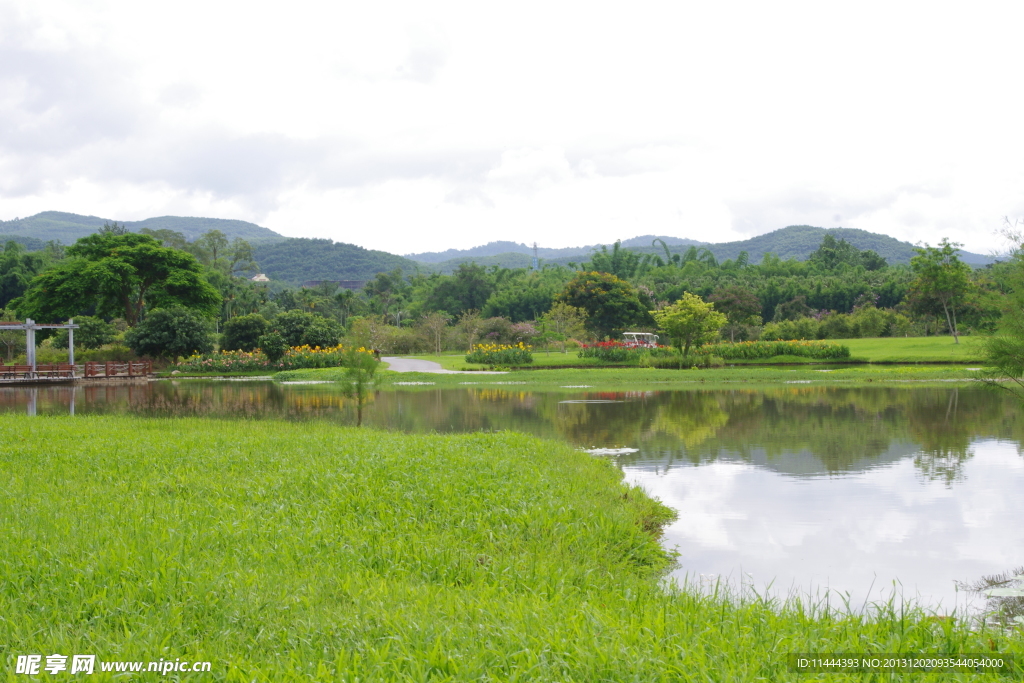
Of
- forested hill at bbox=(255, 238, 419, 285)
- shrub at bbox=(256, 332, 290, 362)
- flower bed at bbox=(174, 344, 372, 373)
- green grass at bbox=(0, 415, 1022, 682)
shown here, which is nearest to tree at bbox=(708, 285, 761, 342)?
flower bed at bbox=(174, 344, 372, 373)

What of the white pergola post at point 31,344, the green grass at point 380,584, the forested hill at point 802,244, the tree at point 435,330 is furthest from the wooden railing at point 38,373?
the forested hill at point 802,244

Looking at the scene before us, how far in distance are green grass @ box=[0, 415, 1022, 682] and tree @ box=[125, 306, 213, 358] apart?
34.7m

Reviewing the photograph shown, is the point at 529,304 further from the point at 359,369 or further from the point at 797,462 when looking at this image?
the point at 797,462

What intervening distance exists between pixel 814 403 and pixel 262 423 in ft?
48.0

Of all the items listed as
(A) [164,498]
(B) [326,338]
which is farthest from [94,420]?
(B) [326,338]

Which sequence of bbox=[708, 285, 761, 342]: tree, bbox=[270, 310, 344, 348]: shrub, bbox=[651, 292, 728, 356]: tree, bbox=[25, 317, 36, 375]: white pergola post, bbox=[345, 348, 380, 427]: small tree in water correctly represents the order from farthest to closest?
bbox=[708, 285, 761, 342]: tree
bbox=[270, 310, 344, 348]: shrub
bbox=[25, 317, 36, 375]: white pergola post
bbox=[651, 292, 728, 356]: tree
bbox=[345, 348, 380, 427]: small tree in water

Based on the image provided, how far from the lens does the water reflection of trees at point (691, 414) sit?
12695mm

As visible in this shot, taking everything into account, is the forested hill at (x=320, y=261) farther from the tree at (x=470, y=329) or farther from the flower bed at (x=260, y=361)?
the flower bed at (x=260, y=361)

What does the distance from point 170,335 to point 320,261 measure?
149 m

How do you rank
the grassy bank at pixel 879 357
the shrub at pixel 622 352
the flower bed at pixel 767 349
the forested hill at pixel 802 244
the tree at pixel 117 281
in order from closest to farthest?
the grassy bank at pixel 879 357 → the shrub at pixel 622 352 → the flower bed at pixel 767 349 → the tree at pixel 117 281 → the forested hill at pixel 802 244

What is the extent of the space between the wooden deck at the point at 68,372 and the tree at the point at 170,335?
250 centimetres

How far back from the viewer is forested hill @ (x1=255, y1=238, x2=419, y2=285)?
180m

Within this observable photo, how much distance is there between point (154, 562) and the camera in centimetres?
517

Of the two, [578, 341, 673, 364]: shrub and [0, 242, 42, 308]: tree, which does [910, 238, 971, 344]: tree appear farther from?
[0, 242, 42, 308]: tree
